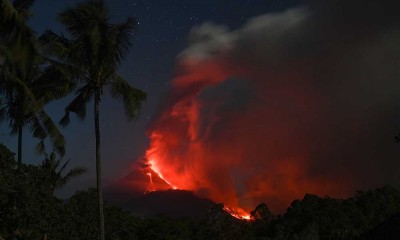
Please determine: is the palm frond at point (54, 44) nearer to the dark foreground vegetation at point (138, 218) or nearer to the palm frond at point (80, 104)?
the palm frond at point (80, 104)

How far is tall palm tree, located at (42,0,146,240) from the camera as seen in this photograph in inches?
969

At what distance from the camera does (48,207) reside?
78.1ft

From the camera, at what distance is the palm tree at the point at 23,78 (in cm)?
1336

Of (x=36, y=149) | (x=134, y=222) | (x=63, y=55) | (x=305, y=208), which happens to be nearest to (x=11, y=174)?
(x=63, y=55)

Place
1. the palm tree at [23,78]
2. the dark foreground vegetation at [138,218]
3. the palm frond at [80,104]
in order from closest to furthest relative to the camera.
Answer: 1. the palm tree at [23,78]
2. the dark foreground vegetation at [138,218]
3. the palm frond at [80,104]

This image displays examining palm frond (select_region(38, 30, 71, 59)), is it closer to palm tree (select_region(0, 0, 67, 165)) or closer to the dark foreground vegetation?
palm tree (select_region(0, 0, 67, 165))

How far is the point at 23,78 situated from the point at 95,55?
3.75 meters

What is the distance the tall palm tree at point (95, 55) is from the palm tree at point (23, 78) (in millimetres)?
1029

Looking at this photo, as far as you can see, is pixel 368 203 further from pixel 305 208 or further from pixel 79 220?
pixel 79 220

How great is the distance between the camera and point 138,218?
48188 mm

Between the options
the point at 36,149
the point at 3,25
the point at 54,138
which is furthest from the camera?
the point at 36,149

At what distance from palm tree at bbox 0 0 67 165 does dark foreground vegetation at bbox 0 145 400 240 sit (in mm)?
2495

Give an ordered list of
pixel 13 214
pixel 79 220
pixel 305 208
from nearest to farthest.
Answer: pixel 13 214
pixel 79 220
pixel 305 208

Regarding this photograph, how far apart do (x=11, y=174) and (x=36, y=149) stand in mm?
10386
